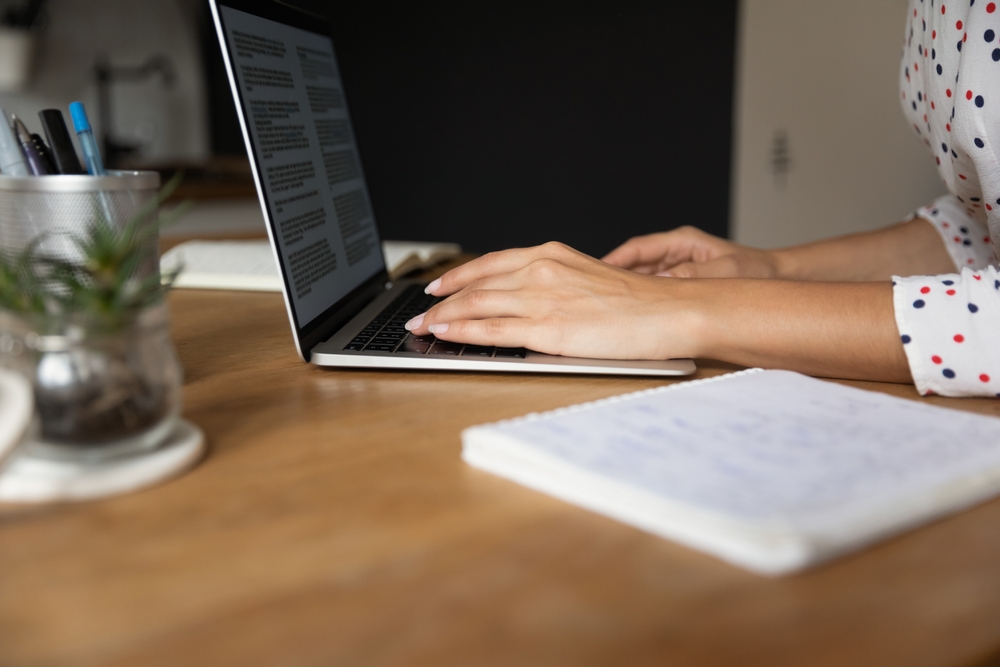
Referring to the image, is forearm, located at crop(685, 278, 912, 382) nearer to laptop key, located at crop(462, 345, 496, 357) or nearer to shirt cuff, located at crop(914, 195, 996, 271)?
laptop key, located at crop(462, 345, 496, 357)

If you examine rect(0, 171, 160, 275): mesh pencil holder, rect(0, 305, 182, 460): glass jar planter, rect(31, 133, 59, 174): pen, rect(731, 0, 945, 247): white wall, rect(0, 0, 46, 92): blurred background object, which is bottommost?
rect(731, 0, 945, 247): white wall

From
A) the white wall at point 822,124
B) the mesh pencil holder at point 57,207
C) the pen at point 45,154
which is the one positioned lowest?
the white wall at point 822,124

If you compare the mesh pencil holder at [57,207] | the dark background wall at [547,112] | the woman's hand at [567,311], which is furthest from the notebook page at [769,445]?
the dark background wall at [547,112]

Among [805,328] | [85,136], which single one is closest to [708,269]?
[805,328]

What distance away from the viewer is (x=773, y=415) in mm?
500

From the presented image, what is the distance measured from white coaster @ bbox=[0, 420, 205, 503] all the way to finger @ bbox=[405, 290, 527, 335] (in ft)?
0.96

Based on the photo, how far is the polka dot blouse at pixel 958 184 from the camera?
1.96ft

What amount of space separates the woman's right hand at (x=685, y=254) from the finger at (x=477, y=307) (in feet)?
1.05

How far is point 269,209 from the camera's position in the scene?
64 cm

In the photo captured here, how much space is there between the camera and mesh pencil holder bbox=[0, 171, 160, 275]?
1.89ft

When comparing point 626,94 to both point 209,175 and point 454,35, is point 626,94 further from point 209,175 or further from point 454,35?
point 209,175

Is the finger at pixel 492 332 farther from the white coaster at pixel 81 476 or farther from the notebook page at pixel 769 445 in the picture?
the white coaster at pixel 81 476

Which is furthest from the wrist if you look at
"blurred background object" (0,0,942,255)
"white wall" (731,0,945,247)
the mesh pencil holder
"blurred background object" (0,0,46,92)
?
"blurred background object" (0,0,46,92)

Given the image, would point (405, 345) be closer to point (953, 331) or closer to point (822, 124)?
point (953, 331)
